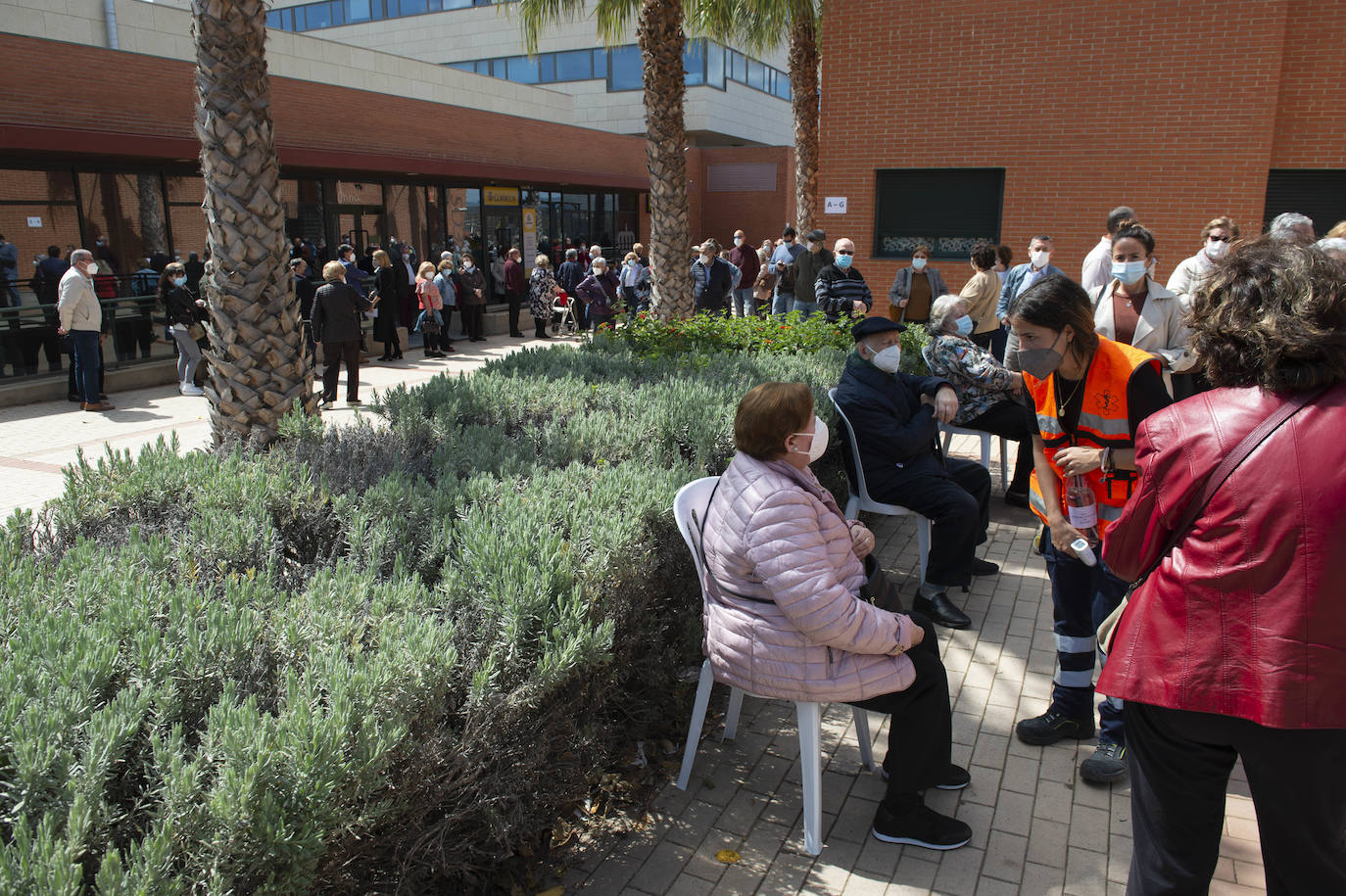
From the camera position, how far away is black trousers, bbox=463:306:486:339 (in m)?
18.0

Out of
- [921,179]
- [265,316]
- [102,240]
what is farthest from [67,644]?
[102,240]

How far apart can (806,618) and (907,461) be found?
2.56 metres

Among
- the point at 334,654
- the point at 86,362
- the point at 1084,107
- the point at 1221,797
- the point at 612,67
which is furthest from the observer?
the point at 612,67

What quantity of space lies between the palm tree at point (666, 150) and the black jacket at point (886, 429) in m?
5.43

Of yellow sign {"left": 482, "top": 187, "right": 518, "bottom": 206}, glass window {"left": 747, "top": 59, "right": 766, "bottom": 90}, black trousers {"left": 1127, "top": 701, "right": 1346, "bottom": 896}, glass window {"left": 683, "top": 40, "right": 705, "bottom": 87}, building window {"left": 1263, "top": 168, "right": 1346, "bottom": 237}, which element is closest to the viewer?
black trousers {"left": 1127, "top": 701, "right": 1346, "bottom": 896}

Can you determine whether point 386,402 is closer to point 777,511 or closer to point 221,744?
point 777,511

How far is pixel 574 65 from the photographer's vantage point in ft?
121

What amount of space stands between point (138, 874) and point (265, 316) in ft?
14.4

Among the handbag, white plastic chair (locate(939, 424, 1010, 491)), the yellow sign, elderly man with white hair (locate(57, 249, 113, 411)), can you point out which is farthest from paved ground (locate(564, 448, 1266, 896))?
the yellow sign

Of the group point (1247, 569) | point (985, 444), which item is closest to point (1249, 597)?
point (1247, 569)

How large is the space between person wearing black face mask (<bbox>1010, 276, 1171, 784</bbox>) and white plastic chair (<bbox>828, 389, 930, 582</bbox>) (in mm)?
1413

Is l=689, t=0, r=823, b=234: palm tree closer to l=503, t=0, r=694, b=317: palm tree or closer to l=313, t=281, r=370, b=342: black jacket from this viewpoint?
l=503, t=0, r=694, b=317: palm tree

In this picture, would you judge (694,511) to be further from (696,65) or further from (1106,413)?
(696,65)

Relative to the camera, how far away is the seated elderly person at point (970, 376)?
20.2 ft
